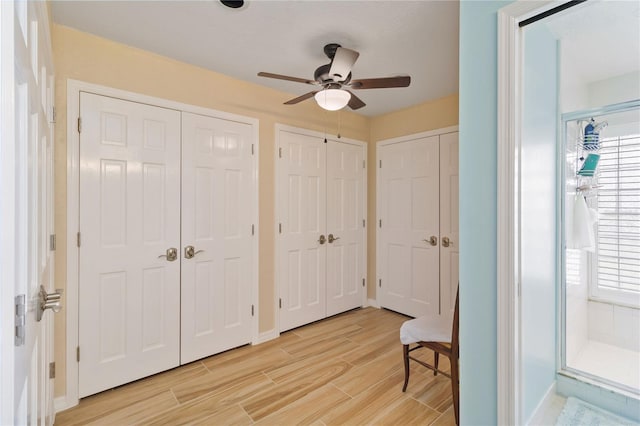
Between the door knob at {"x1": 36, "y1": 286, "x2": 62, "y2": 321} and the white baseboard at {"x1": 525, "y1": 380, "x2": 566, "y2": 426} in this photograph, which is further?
the white baseboard at {"x1": 525, "y1": 380, "x2": 566, "y2": 426}

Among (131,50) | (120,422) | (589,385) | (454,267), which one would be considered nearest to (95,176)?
(131,50)

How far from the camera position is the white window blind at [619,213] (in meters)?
2.10

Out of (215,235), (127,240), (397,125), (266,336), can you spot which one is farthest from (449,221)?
(127,240)

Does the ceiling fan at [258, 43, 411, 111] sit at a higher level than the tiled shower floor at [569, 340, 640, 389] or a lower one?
higher

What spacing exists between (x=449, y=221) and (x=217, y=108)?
2.62m

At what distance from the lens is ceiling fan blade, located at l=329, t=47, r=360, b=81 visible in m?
1.83

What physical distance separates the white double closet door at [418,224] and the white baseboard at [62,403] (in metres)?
3.14

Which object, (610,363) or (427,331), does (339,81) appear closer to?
(427,331)

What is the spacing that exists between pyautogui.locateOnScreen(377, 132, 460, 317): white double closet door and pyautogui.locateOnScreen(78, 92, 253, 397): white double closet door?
1.83m

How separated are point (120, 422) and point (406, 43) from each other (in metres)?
3.20

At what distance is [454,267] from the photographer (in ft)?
10.1

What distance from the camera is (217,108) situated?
2.60 m

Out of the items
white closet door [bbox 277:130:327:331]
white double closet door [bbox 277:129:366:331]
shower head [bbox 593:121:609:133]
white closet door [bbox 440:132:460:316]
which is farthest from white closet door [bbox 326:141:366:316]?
shower head [bbox 593:121:609:133]

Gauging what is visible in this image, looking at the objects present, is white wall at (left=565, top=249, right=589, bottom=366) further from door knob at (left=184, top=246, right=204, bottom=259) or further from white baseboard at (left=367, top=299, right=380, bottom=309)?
door knob at (left=184, top=246, right=204, bottom=259)
